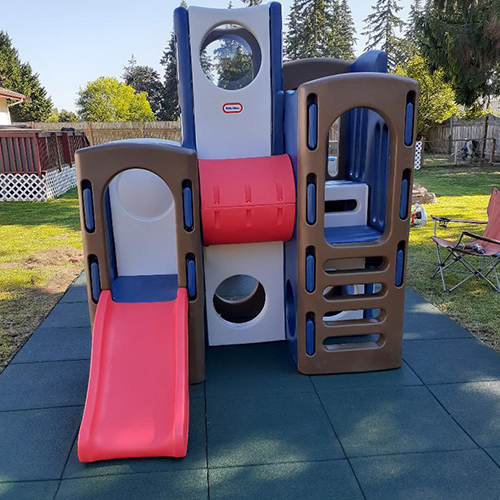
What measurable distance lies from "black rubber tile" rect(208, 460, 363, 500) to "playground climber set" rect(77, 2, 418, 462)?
364 mm

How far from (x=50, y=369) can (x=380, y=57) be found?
3847mm

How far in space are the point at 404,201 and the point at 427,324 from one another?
1.77 meters

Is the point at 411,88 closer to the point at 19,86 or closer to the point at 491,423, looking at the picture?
the point at 491,423

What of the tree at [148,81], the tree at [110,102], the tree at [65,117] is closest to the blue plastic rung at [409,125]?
the tree at [110,102]

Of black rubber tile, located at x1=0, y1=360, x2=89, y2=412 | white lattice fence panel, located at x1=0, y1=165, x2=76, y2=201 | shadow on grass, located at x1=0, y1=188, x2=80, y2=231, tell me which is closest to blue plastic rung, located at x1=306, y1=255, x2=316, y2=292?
black rubber tile, located at x1=0, y1=360, x2=89, y2=412

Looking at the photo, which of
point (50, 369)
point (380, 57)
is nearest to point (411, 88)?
point (380, 57)

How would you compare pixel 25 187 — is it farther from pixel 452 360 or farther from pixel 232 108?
pixel 452 360

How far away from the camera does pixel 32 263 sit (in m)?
7.53

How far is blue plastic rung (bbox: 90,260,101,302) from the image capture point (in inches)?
143

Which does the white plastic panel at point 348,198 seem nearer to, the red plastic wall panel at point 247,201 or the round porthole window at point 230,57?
the red plastic wall panel at point 247,201

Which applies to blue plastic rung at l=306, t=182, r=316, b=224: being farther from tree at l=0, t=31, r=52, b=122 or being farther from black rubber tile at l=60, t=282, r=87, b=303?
tree at l=0, t=31, r=52, b=122

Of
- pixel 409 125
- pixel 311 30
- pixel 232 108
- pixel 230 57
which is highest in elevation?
pixel 311 30

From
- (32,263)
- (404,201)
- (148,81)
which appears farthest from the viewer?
(148,81)

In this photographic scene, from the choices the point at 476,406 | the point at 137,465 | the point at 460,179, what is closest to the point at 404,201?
the point at 476,406
